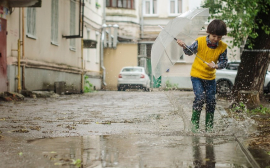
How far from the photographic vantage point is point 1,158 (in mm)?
4680

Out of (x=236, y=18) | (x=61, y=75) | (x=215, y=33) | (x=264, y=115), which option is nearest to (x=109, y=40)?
(x=61, y=75)

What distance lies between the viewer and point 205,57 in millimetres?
6984

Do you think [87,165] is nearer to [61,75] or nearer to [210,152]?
[210,152]

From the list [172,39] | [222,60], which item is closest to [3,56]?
[172,39]

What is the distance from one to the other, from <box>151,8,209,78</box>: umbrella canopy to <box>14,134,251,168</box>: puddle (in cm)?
118

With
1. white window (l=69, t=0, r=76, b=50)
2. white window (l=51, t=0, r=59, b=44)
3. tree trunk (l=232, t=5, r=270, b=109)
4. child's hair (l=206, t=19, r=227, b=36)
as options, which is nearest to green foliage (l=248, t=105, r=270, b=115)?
tree trunk (l=232, t=5, r=270, b=109)

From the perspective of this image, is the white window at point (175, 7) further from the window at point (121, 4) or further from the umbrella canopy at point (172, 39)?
the umbrella canopy at point (172, 39)

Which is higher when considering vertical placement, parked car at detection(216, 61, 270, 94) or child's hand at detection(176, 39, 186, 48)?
child's hand at detection(176, 39, 186, 48)

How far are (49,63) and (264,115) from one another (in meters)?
11.9

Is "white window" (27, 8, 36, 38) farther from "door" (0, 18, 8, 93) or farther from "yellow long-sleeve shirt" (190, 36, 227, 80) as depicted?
"yellow long-sleeve shirt" (190, 36, 227, 80)

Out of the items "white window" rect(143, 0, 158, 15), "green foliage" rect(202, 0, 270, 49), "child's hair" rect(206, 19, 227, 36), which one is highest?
"white window" rect(143, 0, 158, 15)

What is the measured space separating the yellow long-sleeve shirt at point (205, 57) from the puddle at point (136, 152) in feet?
3.67

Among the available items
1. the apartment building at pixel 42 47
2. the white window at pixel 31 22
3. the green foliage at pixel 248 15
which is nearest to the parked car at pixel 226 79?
the apartment building at pixel 42 47

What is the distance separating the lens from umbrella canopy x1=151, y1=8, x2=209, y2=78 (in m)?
7.01
